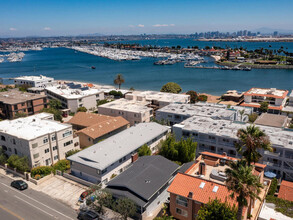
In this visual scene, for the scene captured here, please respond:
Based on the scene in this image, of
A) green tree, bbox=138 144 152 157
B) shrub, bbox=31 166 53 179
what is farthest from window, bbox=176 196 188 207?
shrub, bbox=31 166 53 179

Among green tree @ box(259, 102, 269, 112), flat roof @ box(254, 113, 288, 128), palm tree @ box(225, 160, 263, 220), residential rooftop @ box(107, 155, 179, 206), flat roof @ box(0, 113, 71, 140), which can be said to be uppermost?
palm tree @ box(225, 160, 263, 220)

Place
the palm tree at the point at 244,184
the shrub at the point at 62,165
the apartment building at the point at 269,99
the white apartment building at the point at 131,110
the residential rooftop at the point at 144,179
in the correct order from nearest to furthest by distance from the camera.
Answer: the palm tree at the point at 244,184
the residential rooftop at the point at 144,179
the shrub at the point at 62,165
the white apartment building at the point at 131,110
the apartment building at the point at 269,99

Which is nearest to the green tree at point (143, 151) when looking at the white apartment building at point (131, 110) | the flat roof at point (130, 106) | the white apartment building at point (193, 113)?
the white apartment building at point (193, 113)

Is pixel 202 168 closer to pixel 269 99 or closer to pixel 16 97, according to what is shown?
pixel 269 99

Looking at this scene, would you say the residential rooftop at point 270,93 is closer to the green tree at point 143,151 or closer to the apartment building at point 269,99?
the apartment building at point 269,99

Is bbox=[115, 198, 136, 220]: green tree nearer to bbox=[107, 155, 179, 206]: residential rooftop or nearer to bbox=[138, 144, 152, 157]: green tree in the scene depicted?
Result: bbox=[107, 155, 179, 206]: residential rooftop

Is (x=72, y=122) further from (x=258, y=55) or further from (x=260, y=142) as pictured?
(x=258, y=55)
